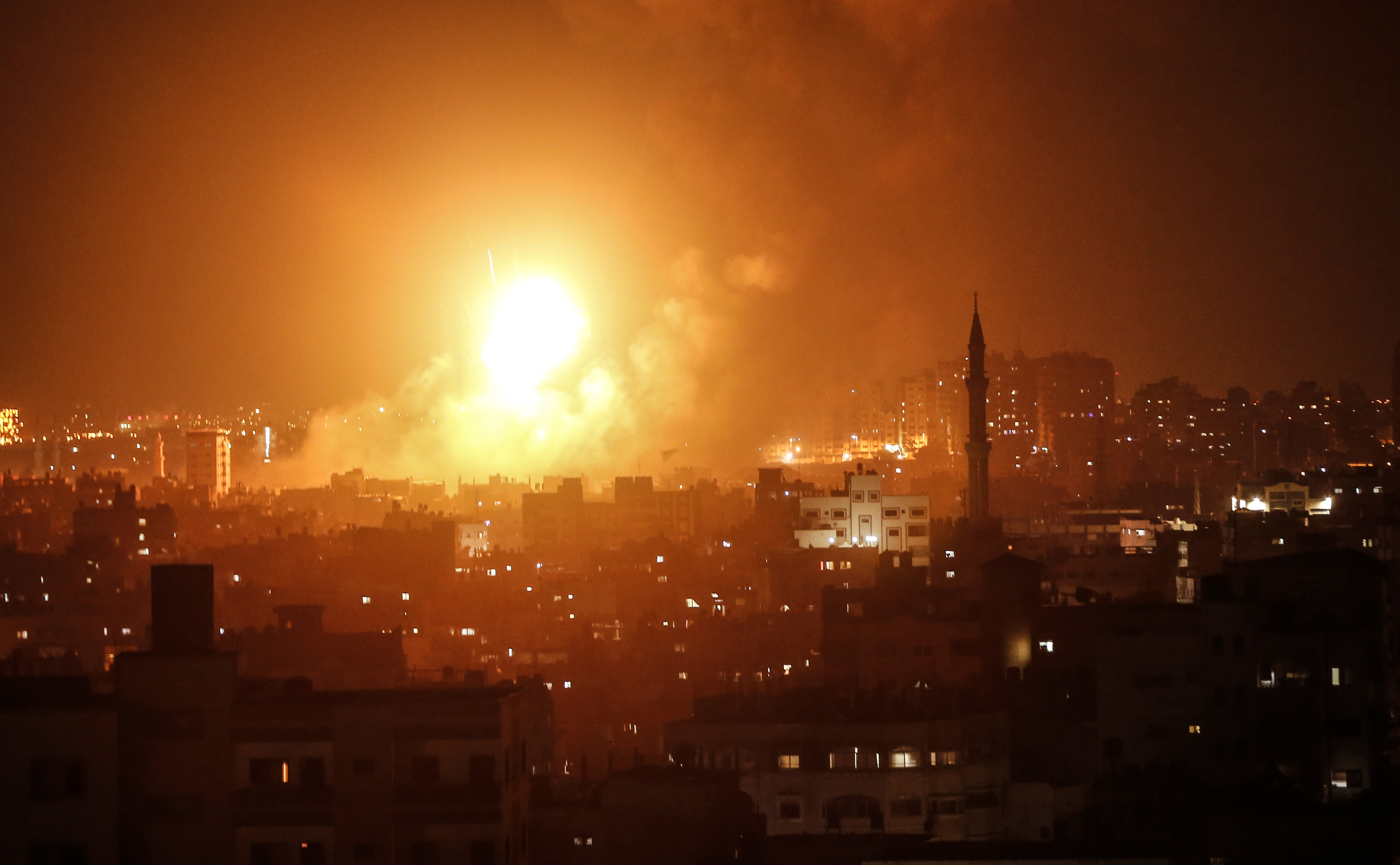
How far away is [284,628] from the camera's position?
26.8 m

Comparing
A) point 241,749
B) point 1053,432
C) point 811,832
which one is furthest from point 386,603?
point 1053,432

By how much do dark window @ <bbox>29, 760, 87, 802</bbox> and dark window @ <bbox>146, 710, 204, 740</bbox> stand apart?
1.59ft

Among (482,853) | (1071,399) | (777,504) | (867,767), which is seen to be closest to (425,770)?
(482,853)

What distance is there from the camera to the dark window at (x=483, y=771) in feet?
35.3

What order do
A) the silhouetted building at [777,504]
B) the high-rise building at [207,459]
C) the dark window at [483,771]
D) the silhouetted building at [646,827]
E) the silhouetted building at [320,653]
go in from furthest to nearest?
the high-rise building at [207,459], the silhouetted building at [777,504], the silhouetted building at [320,653], the silhouetted building at [646,827], the dark window at [483,771]

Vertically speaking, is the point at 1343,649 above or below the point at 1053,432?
below

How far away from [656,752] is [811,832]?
21.0 ft

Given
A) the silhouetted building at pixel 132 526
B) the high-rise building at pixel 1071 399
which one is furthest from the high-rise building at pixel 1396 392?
the silhouetted building at pixel 132 526

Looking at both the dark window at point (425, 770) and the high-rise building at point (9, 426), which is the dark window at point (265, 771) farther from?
the high-rise building at point (9, 426)

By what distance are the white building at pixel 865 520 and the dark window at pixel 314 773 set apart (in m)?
28.3

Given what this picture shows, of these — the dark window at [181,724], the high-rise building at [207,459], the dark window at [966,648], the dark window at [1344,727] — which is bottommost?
the dark window at [1344,727]

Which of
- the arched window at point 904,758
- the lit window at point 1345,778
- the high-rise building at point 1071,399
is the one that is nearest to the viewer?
the arched window at point 904,758

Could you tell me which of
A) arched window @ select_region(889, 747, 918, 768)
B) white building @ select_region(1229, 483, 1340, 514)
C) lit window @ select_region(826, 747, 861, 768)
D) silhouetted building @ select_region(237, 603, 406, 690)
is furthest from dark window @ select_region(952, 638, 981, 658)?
white building @ select_region(1229, 483, 1340, 514)

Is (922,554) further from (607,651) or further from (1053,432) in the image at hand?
(1053,432)
